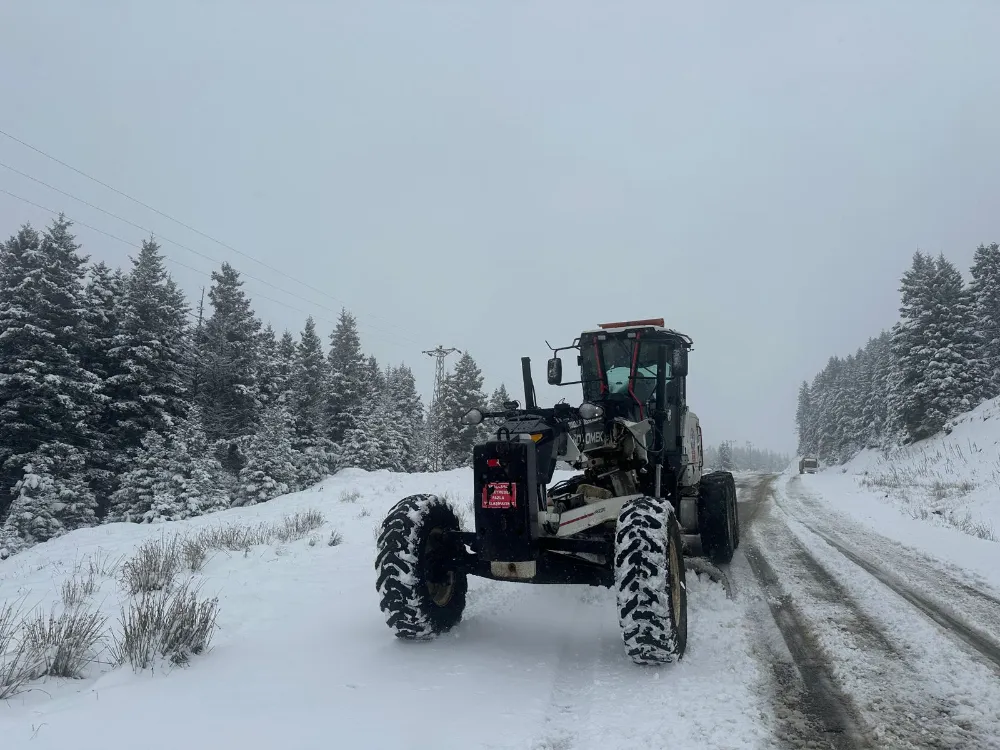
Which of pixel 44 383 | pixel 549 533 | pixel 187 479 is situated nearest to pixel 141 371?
pixel 44 383

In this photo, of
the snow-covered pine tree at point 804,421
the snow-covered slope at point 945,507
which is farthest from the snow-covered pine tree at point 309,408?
the snow-covered pine tree at point 804,421

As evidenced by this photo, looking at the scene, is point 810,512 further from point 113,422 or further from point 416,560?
point 113,422

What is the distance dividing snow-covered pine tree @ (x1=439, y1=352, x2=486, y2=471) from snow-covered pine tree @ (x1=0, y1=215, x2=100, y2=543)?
77.6 feet

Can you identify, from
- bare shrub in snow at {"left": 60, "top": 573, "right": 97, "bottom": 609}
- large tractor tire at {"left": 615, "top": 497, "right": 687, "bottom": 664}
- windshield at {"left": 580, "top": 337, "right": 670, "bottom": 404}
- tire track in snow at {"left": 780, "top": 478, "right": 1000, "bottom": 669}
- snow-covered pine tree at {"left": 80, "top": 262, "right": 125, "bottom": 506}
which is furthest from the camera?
snow-covered pine tree at {"left": 80, "top": 262, "right": 125, "bottom": 506}

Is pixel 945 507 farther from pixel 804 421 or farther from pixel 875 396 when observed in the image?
pixel 804 421

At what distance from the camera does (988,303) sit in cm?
4094

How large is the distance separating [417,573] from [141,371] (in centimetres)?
2913

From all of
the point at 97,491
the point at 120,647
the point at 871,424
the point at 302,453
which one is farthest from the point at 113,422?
the point at 871,424

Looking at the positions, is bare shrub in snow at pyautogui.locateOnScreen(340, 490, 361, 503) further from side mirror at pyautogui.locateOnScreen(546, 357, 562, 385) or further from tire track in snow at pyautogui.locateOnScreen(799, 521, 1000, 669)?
tire track in snow at pyautogui.locateOnScreen(799, 521, 1000, 669)

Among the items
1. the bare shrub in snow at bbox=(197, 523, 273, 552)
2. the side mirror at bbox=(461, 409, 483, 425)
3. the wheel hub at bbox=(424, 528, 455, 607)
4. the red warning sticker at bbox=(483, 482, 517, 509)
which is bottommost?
the bare shrub in snow at bbox=(197, 523, 273, 552)

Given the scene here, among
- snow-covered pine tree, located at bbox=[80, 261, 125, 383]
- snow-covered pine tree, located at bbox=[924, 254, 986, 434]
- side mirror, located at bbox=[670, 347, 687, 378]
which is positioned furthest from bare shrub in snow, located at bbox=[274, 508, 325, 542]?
snow-covered pine tree, located at bbox=[924, 254, 986, 434]

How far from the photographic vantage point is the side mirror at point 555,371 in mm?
6652

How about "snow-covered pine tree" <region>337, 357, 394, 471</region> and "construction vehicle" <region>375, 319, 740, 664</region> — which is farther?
"snow-covered pine tree" <region>337, 357, 394, 471</region>

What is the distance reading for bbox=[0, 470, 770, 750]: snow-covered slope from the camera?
286 cm
